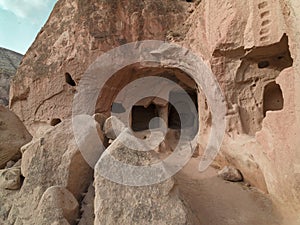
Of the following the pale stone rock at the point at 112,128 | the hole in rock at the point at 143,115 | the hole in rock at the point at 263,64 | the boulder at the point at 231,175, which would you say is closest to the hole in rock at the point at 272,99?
the hole in rock at the point at 263,64

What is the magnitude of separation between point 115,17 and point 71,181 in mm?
5674

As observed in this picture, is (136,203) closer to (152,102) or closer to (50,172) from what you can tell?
(50,172)

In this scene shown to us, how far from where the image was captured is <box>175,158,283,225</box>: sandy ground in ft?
7.33

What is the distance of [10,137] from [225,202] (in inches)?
103

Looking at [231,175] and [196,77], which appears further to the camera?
[196,77]

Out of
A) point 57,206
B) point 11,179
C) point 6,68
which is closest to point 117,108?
point 11,179

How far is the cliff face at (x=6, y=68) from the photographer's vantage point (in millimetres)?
13400

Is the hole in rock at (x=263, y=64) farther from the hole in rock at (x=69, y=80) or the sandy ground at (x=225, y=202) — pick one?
the hole in rock at (x=69, y=80)

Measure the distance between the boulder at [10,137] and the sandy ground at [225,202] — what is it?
1960 millimetres

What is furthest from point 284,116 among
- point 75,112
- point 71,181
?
point 75,112

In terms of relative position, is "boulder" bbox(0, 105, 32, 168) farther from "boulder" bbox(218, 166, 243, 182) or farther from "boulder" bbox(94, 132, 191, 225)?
"boulder" bbox(218, 166, 243, 182)

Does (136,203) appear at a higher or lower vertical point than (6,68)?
lower

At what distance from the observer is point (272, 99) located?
4.20 meters

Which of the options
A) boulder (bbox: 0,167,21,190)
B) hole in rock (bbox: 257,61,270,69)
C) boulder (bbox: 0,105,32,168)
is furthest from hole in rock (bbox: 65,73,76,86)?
hole in rock (bbox: 257,61,270,69)
